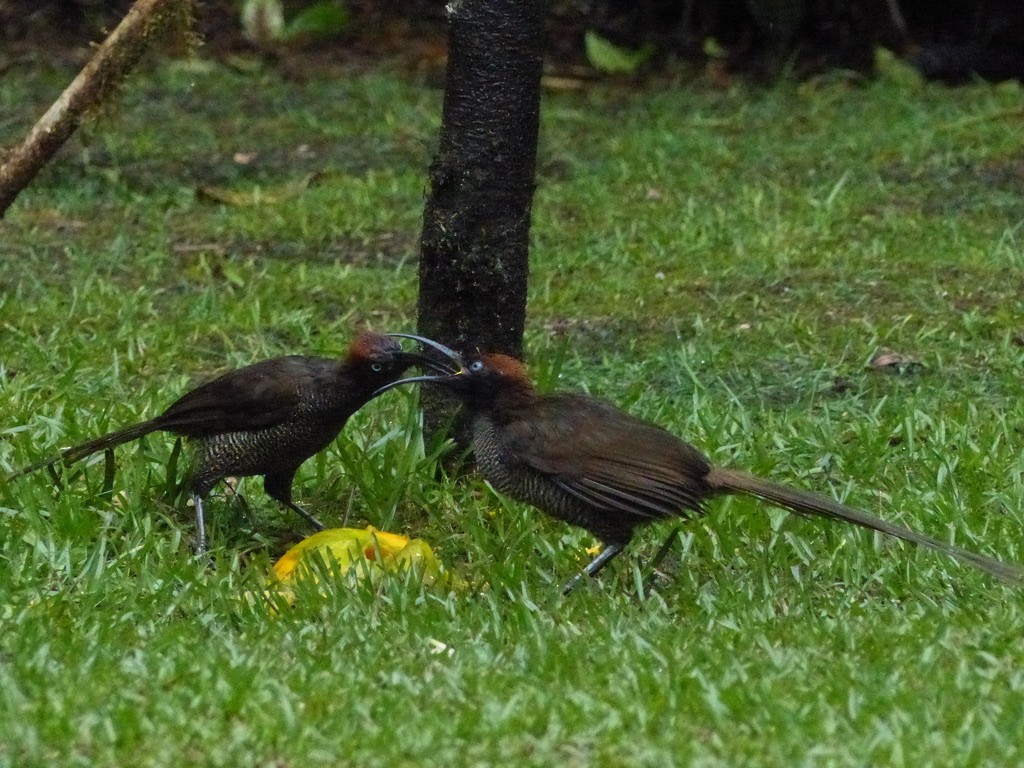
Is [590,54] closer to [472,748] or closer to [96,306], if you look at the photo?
[96,306]

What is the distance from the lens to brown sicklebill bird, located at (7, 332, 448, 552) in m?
5.77

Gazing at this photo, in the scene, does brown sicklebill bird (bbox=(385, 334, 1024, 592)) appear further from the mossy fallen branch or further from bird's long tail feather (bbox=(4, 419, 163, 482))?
the mossy fallen branch

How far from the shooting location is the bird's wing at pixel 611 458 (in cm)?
534

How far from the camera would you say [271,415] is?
578 centimetres

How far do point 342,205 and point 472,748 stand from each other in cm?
695

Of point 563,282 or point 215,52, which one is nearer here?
point 563,282

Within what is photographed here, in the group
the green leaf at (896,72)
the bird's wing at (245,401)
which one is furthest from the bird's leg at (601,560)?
the green leaf at (896,72)

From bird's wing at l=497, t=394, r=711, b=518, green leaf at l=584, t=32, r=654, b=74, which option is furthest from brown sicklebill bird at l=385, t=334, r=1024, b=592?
green leaf at l=584, t=32, r=654, b=74

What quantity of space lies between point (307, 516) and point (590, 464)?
3.57ft

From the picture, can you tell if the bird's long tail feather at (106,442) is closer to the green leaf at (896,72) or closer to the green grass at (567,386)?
the green grass at (567,386)

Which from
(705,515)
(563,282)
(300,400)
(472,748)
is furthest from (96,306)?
(472,748)

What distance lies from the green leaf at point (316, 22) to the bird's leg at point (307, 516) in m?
9.71

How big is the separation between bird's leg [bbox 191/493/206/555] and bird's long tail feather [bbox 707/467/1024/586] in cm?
162

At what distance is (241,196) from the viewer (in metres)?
10.8
